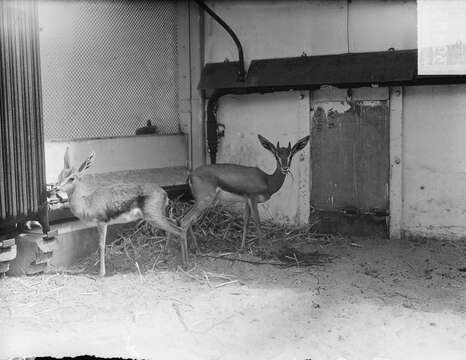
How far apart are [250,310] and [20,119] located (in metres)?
2.86

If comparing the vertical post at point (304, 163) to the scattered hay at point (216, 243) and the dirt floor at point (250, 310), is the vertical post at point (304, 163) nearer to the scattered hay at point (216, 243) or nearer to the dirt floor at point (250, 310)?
the scattered hay at point (216, 243)

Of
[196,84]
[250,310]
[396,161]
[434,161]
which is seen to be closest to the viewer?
[250,310]

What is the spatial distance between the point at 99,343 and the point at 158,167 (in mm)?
4433

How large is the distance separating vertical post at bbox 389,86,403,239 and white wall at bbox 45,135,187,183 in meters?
2.99

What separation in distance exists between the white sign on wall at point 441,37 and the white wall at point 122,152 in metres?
3.55

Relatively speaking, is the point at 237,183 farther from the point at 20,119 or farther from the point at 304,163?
the point at 20,119

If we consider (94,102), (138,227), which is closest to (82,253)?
(138,227)

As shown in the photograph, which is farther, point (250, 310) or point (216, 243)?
point (216, 243)

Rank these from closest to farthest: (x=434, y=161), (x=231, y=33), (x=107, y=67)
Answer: (x=434, y=161) < (x=107, y=67) < (x=231, y=33)

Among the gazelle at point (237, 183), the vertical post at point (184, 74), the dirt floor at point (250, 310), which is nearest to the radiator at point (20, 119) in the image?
the dirt floor at point (250, 310)

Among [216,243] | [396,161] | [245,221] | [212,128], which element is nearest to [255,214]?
[245,221]

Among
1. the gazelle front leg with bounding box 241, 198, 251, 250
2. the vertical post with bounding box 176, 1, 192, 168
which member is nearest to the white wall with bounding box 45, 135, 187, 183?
the vertical post with bounding box 176, 1, 192, 168

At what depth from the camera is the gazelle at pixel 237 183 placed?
308 inches

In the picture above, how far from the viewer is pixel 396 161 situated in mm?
8477
